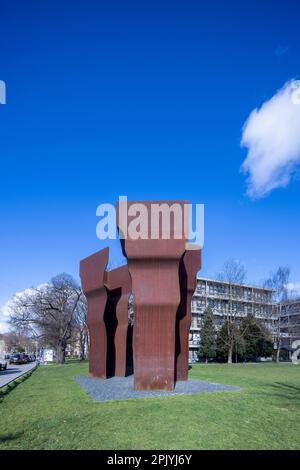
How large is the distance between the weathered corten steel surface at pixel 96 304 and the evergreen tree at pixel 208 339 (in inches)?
1314

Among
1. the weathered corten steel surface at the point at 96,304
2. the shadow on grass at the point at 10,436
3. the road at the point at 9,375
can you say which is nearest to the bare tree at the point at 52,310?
the road at the point at 9,375

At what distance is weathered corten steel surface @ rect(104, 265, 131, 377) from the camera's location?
2116 centimetres

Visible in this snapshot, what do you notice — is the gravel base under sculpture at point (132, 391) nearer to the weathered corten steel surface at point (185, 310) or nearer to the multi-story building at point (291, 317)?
the weathered corten steel surface at point (185, 310)

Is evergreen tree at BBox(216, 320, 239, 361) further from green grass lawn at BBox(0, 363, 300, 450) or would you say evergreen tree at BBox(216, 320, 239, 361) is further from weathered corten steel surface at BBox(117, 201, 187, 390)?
green grass lawn at BBox(0, 363, 300, 450)

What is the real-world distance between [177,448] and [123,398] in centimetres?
656

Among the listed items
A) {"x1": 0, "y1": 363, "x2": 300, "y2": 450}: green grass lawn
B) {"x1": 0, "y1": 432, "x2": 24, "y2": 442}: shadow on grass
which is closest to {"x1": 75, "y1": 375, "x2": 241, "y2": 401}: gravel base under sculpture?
{"x1": 0, "y1": 363, "x2": 300, "y2": 450}: green grass lawn

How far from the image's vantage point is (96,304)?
2131 centimetres

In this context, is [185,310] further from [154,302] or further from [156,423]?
[156,423]

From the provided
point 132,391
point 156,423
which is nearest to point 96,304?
point 132,391

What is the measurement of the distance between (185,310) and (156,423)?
10.5 metres

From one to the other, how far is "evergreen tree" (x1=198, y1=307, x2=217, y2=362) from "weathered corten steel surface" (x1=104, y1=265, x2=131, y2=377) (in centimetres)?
3293
